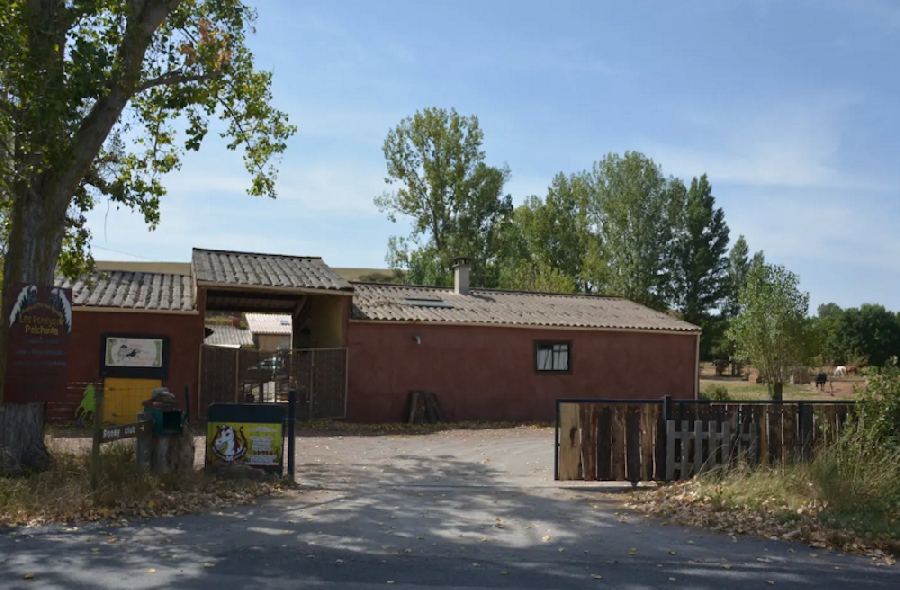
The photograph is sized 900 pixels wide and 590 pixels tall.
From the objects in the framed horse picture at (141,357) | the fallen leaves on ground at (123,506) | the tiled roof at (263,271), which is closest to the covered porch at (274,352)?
the tiled roof at (263,271)

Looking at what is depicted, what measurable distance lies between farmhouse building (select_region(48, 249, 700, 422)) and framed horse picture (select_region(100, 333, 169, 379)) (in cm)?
3

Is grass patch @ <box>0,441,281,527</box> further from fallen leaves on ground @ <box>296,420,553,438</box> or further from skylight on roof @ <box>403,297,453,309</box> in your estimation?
skylight on roof @ <box>403,297,453,309</box>

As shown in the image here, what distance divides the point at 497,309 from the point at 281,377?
7.14 m

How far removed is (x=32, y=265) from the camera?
1082 cm

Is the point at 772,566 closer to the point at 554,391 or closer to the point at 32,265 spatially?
the point at 32,265

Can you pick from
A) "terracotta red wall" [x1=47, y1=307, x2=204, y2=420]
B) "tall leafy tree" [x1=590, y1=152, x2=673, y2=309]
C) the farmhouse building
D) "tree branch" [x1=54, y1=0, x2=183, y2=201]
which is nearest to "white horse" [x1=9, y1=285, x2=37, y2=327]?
"tree branch" [x1=54, y1=0, x2=183, y2=201]

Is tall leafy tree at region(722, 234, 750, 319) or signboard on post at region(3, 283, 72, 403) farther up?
tall leafy tree at region(722, 234, 750, 319)

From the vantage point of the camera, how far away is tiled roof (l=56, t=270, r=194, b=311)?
1892 centimetres

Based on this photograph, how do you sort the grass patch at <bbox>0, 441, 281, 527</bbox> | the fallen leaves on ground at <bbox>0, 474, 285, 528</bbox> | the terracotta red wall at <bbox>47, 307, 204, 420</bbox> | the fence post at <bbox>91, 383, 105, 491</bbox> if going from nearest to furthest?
the fallen leaves on ground at <bbox>0, 474, 285, 528</bbox>, the grass patch at <bbox>0, 441, 281, 527</bbox>, the fence post at <bbox>91, 383, 105, 491</bbox>, the terracotta red wall at <bbox>47, 307, 204, 420</bbox>

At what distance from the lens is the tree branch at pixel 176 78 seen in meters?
12.2

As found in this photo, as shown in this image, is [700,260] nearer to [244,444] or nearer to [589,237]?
[589,237]

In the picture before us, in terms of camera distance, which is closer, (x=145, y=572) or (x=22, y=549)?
(x=145, y=572)

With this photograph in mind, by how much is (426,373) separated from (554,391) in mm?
3936

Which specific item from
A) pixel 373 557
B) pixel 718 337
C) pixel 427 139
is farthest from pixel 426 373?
pixel 718 337
